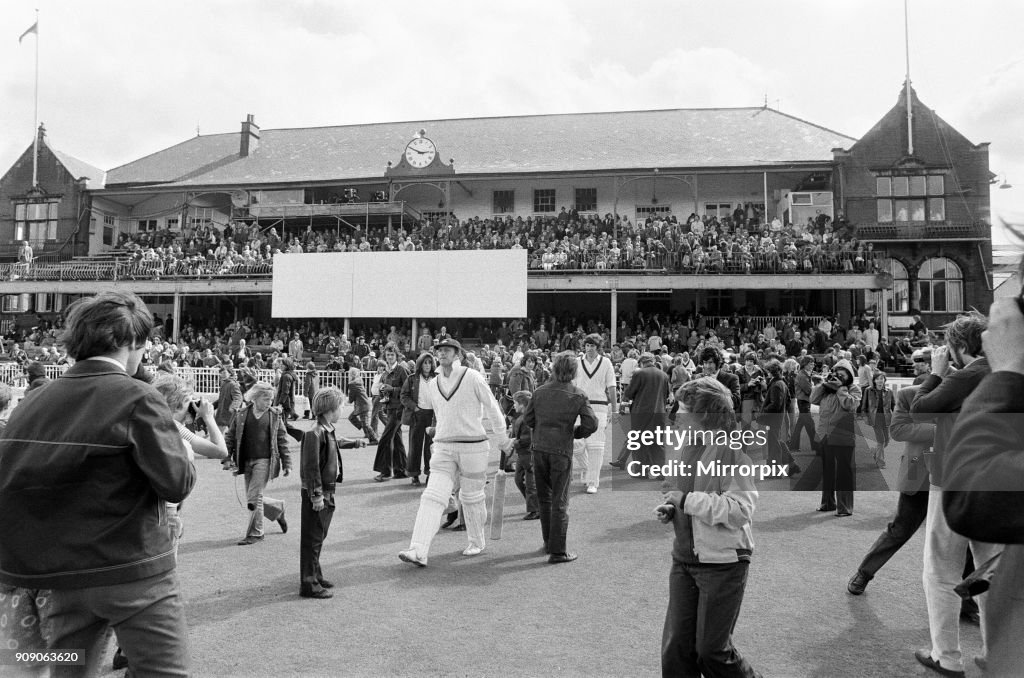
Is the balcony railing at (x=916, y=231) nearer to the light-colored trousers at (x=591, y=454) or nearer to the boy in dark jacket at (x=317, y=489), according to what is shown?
the light-colored trousers at (x=591, y=454)

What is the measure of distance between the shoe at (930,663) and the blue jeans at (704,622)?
4.55ft

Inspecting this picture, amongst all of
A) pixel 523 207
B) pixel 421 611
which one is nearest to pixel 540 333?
pixel 523 207

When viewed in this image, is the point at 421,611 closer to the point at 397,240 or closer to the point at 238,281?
the point at 397,240

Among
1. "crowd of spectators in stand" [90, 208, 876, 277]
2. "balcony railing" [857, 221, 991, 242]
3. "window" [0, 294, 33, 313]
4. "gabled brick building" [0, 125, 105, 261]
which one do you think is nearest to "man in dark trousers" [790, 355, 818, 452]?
"crowd of spectators in stand" [90, 208, 876, 277]

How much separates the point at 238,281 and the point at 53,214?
46.0ft

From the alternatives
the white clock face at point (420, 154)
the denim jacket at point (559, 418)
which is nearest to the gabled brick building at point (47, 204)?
the white clock face at point (420, 154)

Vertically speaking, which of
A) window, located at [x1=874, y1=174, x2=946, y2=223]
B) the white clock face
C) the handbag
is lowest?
the handbag

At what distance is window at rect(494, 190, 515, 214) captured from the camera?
102 feet

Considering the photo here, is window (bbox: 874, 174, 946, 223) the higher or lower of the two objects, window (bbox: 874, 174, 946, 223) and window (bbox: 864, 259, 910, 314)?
the higher

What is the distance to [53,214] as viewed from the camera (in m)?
34.2

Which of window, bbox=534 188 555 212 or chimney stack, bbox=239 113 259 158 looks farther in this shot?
chimney stack, bbox=239 113 259 158

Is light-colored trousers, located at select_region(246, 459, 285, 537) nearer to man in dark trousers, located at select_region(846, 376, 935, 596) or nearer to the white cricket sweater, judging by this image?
the white cricket sweater

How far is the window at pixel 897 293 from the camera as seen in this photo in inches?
1013

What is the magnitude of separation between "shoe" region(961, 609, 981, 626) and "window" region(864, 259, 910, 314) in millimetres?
23338
